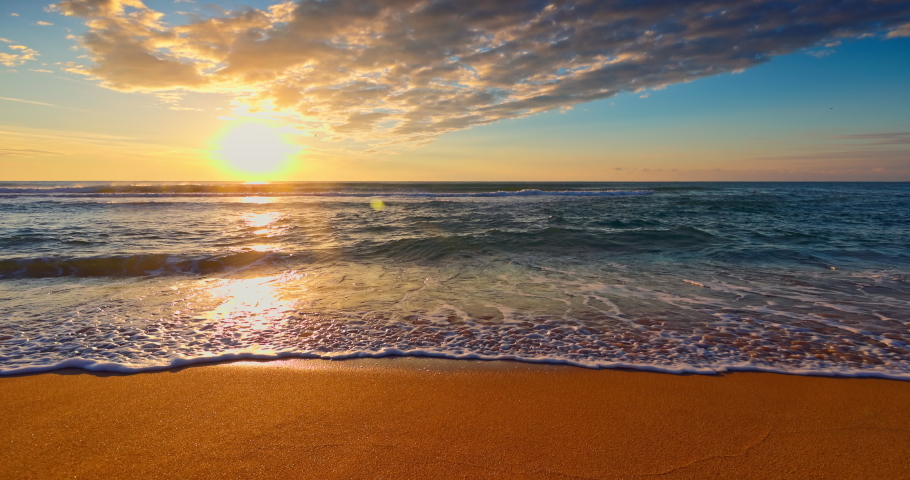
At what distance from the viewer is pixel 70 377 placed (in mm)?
3732

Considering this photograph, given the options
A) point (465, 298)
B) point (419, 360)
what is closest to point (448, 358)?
point (419, 360)

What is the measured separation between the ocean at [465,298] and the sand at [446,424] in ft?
→ 1.27

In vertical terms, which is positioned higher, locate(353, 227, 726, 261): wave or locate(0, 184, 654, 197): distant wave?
locate(0, 184, 654, 197): distant wave

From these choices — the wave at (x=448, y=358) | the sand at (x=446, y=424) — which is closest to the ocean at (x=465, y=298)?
the wave at (x=448, y=358)

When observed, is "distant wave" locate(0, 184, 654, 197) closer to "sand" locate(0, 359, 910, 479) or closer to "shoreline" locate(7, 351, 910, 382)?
"shoreline" locate(7, 351, 910, 382)

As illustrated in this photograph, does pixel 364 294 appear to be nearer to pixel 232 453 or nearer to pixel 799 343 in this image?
pixel 232 453

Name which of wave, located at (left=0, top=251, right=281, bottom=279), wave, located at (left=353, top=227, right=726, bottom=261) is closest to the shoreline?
wave, located at (left=0, top=251, right=281, bottom=279)

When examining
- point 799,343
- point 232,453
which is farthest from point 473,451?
point 799,343

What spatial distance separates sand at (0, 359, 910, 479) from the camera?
2.52 metres

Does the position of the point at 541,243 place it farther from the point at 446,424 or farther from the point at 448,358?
the point at 446,424

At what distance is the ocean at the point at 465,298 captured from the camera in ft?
14.0

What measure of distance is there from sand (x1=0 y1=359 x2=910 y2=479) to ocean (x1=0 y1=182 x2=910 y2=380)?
388mm

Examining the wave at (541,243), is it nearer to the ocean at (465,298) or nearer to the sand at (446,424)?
the ocean at (465,298)

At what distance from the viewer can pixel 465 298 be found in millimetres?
6324
